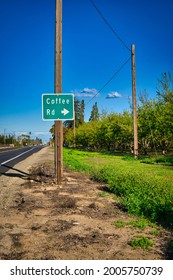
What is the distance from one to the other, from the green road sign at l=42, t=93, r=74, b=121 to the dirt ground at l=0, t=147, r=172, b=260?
276cm

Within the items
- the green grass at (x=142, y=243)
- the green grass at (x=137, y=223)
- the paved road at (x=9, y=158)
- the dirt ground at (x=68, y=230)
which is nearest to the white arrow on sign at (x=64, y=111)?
the dirt ground at (x=68, y=230)

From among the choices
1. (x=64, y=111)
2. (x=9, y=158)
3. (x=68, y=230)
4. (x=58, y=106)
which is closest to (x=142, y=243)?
(x=68, y=230)

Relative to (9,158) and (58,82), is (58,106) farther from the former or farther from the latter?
(9,158)

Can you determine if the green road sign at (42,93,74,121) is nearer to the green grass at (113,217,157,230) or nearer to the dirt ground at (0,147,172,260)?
the dirt ground at (0,147,172,260)

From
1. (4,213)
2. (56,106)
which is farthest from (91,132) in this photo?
(4,213)

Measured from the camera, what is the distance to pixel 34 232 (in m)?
5.00

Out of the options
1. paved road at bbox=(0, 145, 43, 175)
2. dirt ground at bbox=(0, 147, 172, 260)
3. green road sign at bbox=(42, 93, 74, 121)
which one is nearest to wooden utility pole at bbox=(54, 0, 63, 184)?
green road sign at bbox=(42, 93, 74, 121)

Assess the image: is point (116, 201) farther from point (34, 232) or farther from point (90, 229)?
point (34, 232)

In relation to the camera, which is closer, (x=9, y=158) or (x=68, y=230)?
(x=68, y=230)

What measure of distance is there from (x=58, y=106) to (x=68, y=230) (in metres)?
5.61

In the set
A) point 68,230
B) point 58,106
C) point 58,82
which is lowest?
point 68,230

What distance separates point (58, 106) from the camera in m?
9.92

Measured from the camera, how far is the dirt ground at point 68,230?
4016 millimetres

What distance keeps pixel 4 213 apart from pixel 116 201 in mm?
2736
